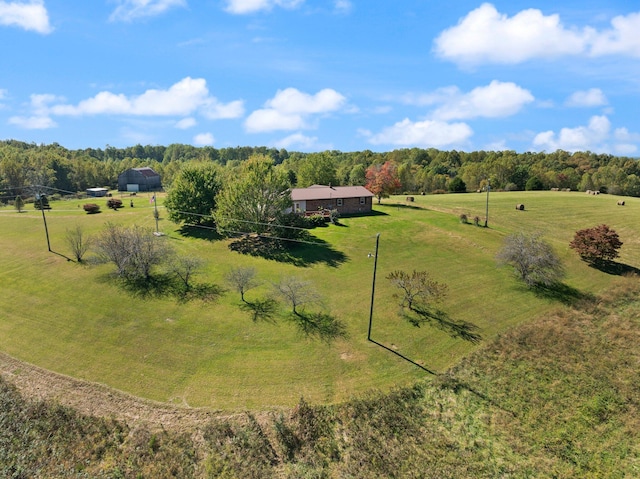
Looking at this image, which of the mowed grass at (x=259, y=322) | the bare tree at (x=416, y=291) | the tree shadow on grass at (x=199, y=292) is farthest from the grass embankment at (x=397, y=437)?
the tree shadow on grass at (x=199, y=292)

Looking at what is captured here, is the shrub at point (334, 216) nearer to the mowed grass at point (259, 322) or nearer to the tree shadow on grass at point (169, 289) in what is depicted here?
the mowed grass at point (259, 322)

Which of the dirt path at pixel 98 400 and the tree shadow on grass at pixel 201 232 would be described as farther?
the tree shadow on grass at pixel 201 232

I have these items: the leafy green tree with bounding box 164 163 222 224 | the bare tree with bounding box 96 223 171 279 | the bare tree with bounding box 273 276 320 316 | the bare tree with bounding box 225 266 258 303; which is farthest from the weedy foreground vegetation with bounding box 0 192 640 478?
the leafy green tree with bounding box 164 163 222 224

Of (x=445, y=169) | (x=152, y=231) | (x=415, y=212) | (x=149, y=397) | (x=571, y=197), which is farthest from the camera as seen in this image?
(x=445, y=169)

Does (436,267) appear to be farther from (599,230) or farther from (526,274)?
(599,230)

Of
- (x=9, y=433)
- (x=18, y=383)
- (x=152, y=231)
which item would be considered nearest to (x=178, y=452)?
(x=9, y=433)

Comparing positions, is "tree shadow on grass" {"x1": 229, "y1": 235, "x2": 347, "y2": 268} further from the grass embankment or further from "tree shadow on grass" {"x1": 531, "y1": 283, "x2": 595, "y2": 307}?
the grass embankment

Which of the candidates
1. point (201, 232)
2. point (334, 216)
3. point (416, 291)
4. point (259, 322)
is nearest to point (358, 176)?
point (334, 216)
